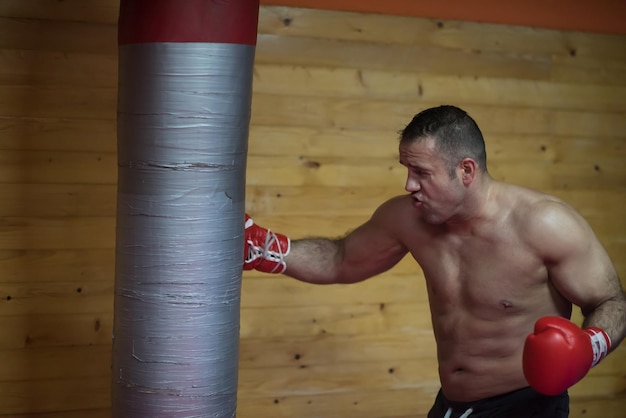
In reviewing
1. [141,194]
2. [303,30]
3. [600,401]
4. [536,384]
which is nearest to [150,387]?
[141,194]

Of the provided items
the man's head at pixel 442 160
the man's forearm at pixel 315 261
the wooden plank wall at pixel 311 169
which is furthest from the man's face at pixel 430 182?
the wooden plank wall at pixel 311 169

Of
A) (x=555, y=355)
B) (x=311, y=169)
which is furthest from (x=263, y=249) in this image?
(x=555, y=355)

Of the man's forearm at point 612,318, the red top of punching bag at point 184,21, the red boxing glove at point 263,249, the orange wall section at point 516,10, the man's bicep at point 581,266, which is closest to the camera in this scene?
the red top of punching bag at point 184,21

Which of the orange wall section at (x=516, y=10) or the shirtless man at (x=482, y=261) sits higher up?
the orange wall section at (x=516, y=10)

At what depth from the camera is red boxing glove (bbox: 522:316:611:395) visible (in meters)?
2.13

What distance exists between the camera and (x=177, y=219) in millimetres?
2148

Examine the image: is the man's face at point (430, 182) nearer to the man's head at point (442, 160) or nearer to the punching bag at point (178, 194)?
the man's head at point (442, 160)

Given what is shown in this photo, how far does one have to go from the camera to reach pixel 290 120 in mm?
3596

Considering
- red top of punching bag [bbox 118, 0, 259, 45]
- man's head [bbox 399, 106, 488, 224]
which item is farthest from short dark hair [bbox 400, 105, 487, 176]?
red top of punching bag [bbox 118, 0, 259, 45]

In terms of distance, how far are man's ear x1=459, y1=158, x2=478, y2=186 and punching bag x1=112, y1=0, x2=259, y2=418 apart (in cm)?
69

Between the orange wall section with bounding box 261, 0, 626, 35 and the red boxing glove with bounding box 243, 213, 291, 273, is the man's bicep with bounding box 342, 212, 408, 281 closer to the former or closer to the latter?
the red boxing glove with bounding box 243, 213, 291, 273

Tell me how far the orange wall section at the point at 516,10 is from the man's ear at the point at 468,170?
1293 mm

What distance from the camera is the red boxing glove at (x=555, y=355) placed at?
2.13 metres

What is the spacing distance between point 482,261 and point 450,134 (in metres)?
0.40
